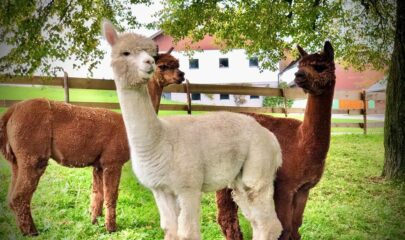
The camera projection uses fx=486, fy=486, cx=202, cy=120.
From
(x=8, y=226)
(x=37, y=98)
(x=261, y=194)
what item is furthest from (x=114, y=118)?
(x=261, y=194)

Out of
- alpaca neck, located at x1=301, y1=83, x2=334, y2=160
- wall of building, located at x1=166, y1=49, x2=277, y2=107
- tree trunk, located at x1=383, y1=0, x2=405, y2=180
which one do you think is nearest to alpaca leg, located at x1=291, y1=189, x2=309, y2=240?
alpaca neck, located at x1=301, y1=83, x2=334, y2=160

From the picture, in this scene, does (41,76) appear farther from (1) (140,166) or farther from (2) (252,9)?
(2) (252,9)

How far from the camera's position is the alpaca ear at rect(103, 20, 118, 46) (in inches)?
29.4

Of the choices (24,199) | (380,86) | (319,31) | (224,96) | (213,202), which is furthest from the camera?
(380,86)

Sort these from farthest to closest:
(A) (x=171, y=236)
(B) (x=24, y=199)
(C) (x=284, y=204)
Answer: (C) (x=284, y=204) → (B) (x=24, y=199) → (A) (x=171, y=236)

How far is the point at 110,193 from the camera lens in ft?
3.71

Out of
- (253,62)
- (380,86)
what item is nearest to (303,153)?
(253,62)

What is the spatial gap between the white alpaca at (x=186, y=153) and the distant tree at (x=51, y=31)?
0.51 m

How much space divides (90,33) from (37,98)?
0.83ft

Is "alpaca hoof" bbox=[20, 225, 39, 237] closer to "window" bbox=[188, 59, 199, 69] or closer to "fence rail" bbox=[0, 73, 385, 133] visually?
"fence rail" bbox=[0, 73, 385, 133]

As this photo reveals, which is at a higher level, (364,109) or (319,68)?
(319,68)

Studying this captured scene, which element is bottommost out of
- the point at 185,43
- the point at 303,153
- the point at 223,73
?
the point at 303,153

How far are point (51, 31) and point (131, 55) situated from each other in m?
0.66

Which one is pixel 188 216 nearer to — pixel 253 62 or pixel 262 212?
pixel 262 212
